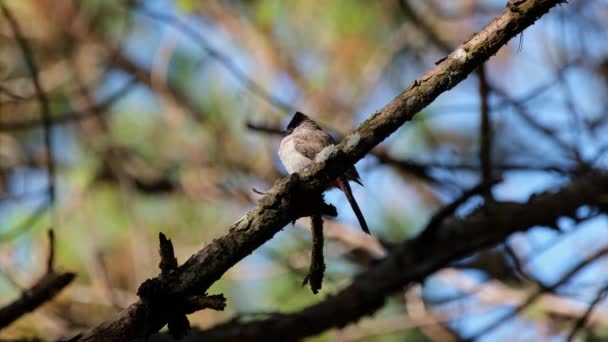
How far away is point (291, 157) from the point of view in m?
4.40

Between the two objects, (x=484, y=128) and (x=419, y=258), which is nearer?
(x=484, y=128)

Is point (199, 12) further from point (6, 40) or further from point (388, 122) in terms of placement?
point (388, 122)

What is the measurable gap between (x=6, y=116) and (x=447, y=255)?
15.8 ft

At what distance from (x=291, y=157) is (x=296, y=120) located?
779mm

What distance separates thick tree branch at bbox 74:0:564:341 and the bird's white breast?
147cm

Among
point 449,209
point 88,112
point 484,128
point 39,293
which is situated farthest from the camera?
point 88,112

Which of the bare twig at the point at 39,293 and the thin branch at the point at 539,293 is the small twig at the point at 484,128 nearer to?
the thin branch at the point at 539,293

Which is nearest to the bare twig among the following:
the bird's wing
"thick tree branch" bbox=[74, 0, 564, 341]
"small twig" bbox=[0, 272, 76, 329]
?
"small twig" bbox=[0, 272, 76, 329]

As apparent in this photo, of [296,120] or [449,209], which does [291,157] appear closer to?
[296,120]

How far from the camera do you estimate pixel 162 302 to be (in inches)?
111

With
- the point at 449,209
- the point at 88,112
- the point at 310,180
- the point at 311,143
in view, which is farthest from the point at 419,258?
the point at 88,112

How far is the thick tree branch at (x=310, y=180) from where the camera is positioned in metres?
2.67

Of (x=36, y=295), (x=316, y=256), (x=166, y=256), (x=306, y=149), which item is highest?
(x=306, y=149)

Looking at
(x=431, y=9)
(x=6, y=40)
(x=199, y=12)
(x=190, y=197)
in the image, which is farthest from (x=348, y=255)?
(x=6, y=40)
